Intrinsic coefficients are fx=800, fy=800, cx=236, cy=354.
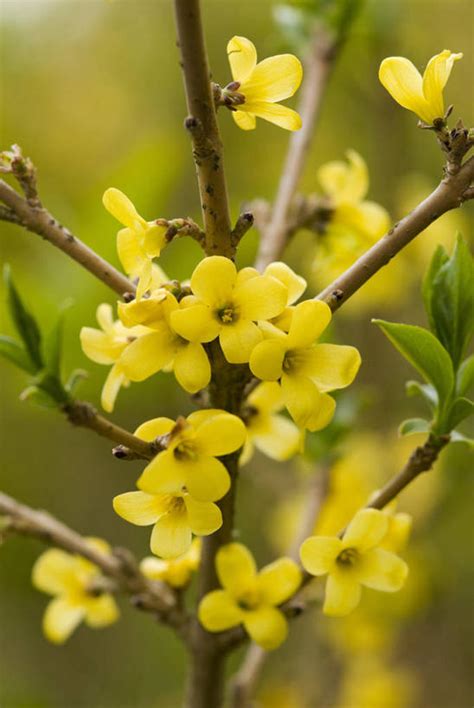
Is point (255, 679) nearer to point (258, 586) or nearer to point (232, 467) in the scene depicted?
point (258, 586)

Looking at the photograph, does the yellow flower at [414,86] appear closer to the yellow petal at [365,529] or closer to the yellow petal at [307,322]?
the yellow petal at [307,322]

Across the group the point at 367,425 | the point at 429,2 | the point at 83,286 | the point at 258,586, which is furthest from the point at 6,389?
the point at 429,2

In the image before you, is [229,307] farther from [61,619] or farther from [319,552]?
[61,619]

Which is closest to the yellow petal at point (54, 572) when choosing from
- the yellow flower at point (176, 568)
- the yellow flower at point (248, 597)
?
the yellow flower at point (176, 568)

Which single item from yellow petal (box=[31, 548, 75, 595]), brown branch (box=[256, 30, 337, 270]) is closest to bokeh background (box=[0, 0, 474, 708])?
brown branch (box=[256, 30, 337, 270])

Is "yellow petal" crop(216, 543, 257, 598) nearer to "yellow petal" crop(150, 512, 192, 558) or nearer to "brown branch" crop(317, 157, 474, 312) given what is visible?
"yellow petal" crop(150, 512, 192, 558)
